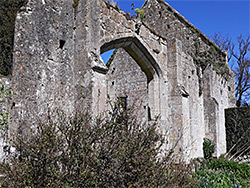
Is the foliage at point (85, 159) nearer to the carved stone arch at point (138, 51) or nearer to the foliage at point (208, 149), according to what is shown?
the carved stone arch at point (138, 51)

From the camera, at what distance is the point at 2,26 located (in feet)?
20.9

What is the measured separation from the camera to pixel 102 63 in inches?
280

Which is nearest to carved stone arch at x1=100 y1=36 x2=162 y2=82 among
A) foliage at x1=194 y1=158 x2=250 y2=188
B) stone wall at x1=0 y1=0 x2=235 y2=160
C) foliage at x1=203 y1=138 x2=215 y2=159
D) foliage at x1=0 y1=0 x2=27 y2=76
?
stone wall at x1=0 y1=0 x2=235 y2=160

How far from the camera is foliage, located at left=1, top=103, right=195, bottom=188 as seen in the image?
10.1 feet

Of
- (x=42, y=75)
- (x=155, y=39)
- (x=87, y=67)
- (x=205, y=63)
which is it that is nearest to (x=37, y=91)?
(x=42, y=75)

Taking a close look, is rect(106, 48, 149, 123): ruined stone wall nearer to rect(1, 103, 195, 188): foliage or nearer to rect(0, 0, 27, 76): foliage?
rect(0, 0, 27, 76): foliage

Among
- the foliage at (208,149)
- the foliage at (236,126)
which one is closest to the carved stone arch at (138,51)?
the foliage at (208,149)

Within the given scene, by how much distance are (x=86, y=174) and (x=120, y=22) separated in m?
6.03

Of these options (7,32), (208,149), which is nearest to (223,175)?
(208,149)

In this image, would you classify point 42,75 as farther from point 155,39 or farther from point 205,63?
point 205,63

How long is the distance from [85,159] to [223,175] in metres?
5.46

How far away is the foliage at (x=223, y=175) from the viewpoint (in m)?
6.43

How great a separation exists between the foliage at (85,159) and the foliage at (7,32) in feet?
11.2

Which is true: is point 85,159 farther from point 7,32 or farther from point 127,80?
point 127,80
